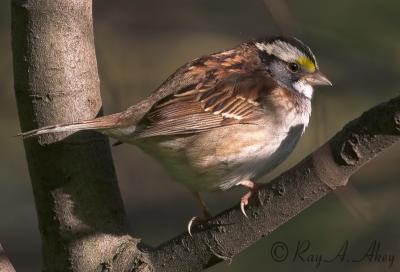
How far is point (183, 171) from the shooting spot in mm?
3955

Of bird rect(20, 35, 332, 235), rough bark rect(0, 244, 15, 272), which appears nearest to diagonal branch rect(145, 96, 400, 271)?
rough bark rect(0, 244, 15, 272)

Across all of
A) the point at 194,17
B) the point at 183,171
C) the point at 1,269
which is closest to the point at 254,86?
the point at 183,171

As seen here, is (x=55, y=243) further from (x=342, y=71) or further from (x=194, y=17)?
(x=194, y=17)

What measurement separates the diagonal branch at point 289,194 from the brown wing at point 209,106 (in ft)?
2.56

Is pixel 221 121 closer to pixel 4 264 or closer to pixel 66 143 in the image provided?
pixel 66 143

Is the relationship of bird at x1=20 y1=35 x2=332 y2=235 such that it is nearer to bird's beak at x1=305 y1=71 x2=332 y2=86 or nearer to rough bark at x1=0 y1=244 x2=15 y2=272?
bird's beak at x1=305 y1=71 x2=332 y2=86

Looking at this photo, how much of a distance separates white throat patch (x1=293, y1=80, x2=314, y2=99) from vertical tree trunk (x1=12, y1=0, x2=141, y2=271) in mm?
1207

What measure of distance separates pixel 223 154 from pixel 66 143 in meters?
0.83

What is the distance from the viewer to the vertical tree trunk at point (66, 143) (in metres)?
3.25

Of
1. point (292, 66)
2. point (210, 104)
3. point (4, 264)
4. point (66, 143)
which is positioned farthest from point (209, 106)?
point (4, 264)

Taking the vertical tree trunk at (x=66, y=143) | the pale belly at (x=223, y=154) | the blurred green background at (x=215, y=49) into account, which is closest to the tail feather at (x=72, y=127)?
the vertical tree trunk at (x=66, y=143)

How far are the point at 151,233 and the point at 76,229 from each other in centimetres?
331

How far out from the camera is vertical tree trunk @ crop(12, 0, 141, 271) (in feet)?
10.7

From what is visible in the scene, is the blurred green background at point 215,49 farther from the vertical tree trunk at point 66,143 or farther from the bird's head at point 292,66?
the vertical tree trunk at point 66,143
